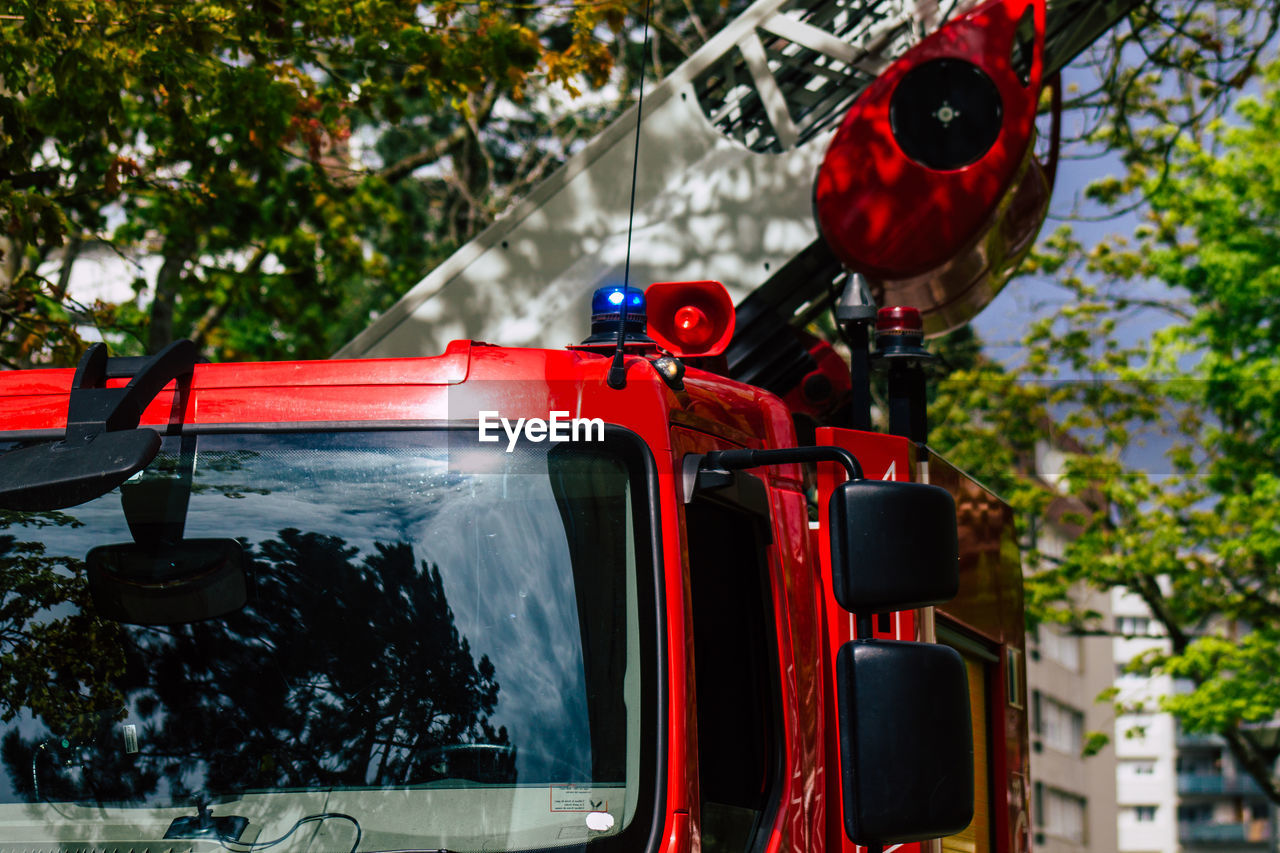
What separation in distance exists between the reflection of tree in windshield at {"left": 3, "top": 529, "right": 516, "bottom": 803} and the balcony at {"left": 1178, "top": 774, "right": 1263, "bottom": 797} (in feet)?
297

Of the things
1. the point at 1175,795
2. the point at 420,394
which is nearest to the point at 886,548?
the point at 420,394

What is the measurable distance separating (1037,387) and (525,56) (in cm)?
1592

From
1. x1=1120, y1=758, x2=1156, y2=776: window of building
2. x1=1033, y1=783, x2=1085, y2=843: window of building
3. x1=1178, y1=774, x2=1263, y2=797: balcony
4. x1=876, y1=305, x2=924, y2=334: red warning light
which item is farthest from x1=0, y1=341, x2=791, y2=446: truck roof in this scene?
x1=1178, y1=774, x2=1263, y2=797: balcony

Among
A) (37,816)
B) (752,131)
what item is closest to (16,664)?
(37,816)

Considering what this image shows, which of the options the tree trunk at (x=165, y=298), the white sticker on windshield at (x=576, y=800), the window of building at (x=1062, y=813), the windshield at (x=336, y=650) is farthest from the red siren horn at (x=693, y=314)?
the window of building at (x=1062, y=813)

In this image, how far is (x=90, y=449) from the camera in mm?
2732

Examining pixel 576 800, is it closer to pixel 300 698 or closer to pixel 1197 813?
pixel 300 698

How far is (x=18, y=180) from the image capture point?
7.11 meters

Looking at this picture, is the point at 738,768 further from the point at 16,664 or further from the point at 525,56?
the point at 525,56

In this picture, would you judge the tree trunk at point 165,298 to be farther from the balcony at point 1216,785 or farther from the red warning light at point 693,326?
the balcony at point 1216,785

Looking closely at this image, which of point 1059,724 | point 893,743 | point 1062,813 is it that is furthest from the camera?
point 1059,724

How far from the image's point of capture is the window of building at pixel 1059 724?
52.9 meters

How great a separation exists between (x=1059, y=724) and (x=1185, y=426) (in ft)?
129

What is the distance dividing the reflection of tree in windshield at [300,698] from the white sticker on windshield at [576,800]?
90 millimetres
